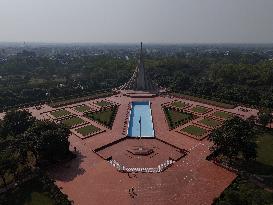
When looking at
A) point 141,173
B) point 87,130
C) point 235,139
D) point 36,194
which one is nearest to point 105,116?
point 87,130

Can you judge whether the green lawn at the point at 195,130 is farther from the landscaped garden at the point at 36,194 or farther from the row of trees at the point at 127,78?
the landscaped garden at the point at 36,194

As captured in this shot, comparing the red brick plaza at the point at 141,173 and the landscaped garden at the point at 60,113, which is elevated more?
the red brick plaza at the point at 141,173

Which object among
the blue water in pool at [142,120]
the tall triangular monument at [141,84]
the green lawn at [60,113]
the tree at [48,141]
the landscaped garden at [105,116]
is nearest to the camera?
the tree at [48,141]

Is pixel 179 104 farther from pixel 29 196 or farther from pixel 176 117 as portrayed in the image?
pixel 29 196

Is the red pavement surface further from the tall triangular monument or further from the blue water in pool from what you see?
the tall triangular monument

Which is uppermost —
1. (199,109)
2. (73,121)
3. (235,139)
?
(235,139)

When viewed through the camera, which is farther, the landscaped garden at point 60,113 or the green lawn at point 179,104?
the green lawn at point 179,104

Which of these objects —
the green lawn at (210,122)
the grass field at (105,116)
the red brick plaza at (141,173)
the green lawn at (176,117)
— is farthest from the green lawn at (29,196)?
the green lawn at (210,122)
